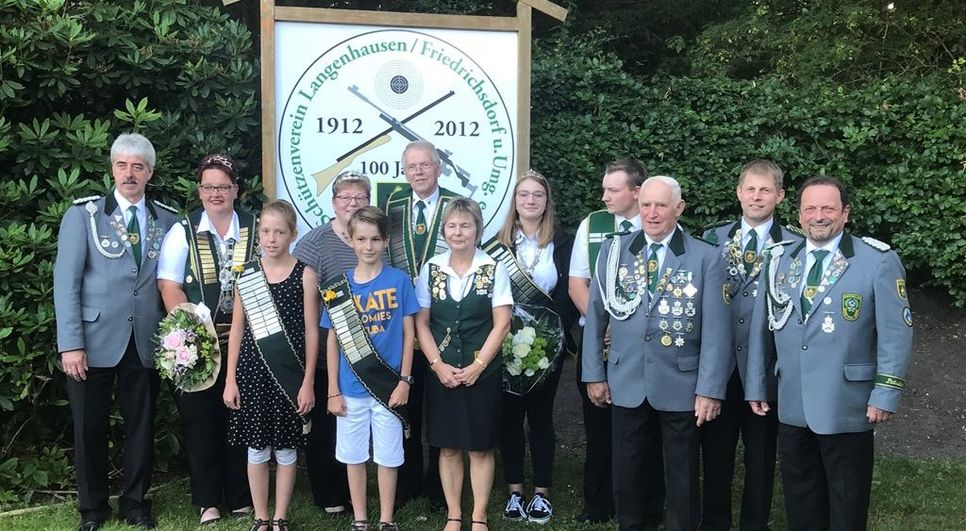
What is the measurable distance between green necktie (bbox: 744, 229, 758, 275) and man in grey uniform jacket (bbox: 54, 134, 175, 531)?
2.82 meters

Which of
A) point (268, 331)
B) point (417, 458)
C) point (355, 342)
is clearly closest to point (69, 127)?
point (268, 331)

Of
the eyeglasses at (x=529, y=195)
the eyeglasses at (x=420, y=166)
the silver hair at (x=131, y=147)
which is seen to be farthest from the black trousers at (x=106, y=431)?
the eyeglasses at (x=529, y=195)

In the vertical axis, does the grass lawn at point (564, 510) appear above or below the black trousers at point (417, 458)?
below

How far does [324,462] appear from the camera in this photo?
15.0 ft

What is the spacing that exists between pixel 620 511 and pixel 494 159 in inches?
92.3

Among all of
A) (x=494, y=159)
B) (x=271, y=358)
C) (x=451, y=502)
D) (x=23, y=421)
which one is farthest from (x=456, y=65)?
(x=23, y=421)

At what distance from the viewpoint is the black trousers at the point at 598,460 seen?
14.8ft

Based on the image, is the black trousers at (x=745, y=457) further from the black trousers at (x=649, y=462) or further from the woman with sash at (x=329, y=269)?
the woman with sash at (x=329, y=269)

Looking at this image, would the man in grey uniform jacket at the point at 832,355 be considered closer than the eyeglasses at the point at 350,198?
Yes

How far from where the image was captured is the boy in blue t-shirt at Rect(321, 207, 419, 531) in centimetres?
400

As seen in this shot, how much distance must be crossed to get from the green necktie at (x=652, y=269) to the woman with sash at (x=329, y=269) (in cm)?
148

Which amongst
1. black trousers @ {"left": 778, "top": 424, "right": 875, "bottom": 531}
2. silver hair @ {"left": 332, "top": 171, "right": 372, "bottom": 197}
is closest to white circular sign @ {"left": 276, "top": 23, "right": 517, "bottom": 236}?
silver hair @ {"left": 332, "top": 171, "right": 372, "bottom": 197}

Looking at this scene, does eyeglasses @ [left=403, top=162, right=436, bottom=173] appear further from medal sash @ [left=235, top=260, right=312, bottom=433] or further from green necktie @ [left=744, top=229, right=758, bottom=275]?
green necktie @ [left=744, top=229, right=758, bottom=275]

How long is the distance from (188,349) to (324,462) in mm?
1007
